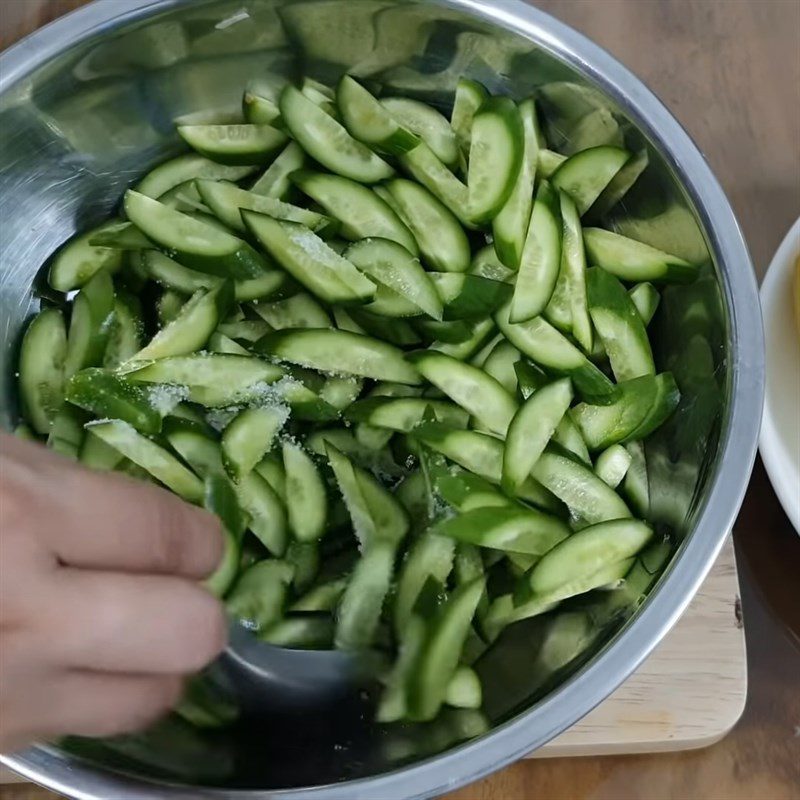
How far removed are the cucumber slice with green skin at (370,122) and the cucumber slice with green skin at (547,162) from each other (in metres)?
0.17

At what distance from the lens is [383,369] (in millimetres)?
1081

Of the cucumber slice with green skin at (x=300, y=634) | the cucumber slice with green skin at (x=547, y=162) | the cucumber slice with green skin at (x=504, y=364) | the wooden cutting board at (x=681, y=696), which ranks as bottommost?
the wooden cutting board at (x=681, y=696)

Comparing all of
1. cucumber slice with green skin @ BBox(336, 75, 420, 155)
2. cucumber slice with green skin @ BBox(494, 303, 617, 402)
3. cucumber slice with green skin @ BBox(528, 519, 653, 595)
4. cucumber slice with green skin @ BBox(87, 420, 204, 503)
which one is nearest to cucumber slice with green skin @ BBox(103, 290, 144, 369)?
cucumber slice with green skin @ BBox(87, 420, 204, 503)

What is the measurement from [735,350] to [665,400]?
11 centimetres

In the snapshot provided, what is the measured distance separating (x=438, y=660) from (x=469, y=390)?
316 mm

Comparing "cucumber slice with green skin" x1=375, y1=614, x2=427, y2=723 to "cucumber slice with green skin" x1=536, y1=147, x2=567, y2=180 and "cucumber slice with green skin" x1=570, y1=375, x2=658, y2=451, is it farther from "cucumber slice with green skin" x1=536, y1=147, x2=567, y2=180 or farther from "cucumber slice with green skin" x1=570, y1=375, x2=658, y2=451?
A: "cucumber slice with green skin" x1=536, y1=147, x2=567, y2=180

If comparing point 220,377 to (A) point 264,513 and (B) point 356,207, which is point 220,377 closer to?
(A) point 264,513

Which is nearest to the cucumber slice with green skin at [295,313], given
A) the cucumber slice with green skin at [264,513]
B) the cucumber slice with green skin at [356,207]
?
the cucumber slice with green skin at [356,207]

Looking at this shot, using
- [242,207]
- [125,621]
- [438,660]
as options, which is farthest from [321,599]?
[242,207]

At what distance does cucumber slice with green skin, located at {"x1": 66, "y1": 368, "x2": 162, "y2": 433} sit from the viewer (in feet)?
3.36

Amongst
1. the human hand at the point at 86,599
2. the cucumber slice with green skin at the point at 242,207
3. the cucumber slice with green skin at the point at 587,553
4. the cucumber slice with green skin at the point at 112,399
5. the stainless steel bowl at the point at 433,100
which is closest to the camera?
the human hand at the point at 86,599

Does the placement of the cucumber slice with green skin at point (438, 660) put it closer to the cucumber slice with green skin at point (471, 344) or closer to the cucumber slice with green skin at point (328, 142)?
the cucumber slice with green skin at point (471, 344)

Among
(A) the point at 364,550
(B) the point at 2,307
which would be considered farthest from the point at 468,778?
(B) the point at 2,307

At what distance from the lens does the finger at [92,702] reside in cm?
64
